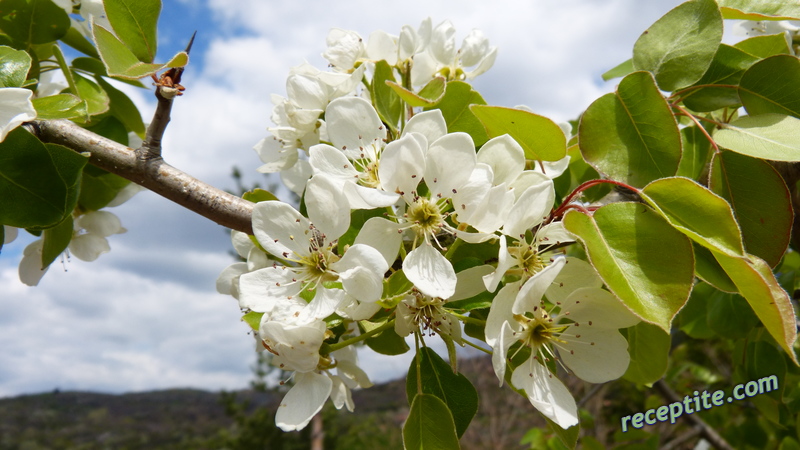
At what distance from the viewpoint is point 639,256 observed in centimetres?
77

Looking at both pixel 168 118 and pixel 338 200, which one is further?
pixel 168 118

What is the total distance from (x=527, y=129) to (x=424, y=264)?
31cm

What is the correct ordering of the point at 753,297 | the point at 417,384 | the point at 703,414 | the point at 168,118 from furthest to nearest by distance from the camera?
the point at 703,414 → the point at 168,118 → the point at 417,384 → the point at 753,297

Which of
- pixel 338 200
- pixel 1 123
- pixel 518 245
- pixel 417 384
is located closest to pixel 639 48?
pixel 518 245

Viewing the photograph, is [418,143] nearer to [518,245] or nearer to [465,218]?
[465,218]

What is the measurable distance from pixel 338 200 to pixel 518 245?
12.3 inches

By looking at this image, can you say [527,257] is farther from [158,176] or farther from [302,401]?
[158,176]

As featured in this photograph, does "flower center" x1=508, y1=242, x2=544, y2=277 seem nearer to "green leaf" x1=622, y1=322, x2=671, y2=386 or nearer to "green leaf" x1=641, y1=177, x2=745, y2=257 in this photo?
"green leaf" x1=641, y1=177, x2=745, y2=257

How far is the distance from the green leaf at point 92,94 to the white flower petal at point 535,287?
1.14m

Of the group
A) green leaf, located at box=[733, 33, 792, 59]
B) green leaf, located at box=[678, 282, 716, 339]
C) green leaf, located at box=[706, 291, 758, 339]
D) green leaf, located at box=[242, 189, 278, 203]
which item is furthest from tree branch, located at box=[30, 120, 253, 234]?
green leaf, located at box=[678, 282, 716, 339]

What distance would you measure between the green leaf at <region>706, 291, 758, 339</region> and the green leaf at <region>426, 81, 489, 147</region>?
113 centimetres

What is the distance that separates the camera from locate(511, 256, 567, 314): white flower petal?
73 cm

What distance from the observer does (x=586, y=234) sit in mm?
762

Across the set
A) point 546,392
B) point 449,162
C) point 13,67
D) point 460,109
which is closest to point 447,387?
point 546,392
